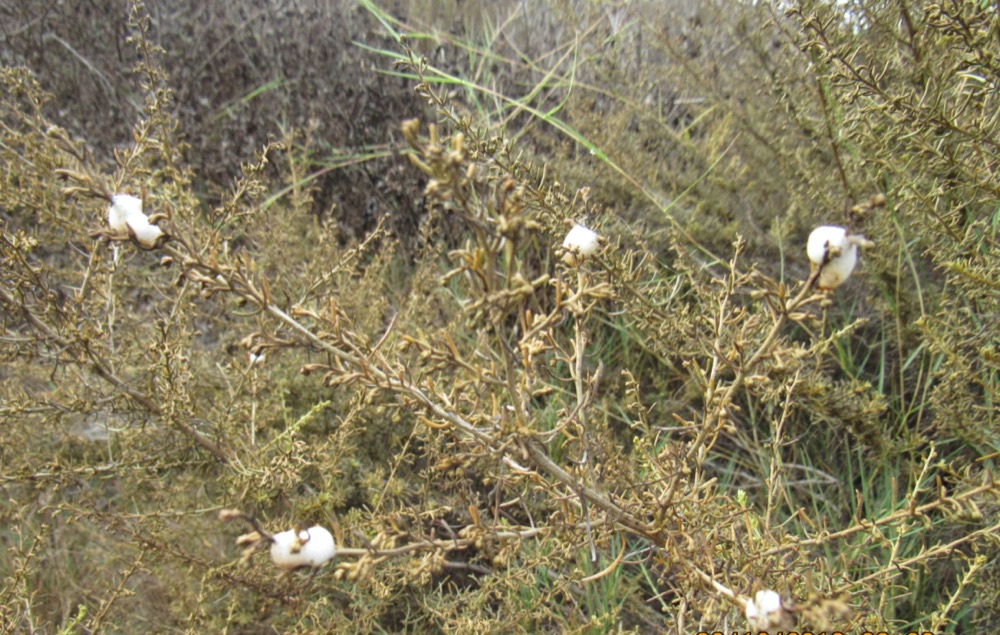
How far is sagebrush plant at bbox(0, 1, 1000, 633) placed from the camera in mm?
769

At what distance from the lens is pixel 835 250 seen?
0.60 meters

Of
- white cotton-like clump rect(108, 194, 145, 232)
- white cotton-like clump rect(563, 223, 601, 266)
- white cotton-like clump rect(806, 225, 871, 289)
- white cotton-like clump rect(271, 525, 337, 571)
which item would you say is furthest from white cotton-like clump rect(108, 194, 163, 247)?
white cotton-like clump rect(806, 225, 871, 289)

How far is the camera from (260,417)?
1366 mm

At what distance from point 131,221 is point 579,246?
0.43 m

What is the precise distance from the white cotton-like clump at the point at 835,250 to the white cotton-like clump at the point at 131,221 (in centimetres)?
56

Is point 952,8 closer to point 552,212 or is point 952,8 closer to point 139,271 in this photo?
point 552,212

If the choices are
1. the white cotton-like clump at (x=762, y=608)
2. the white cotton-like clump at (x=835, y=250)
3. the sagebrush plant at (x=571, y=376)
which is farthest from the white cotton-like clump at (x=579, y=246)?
the white cotton-like clump at (x=762, y=608)

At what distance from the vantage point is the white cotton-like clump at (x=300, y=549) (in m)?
0.62

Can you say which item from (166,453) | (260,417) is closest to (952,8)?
(260,417)

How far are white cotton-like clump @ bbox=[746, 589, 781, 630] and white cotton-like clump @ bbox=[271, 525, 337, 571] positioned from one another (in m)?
0.37

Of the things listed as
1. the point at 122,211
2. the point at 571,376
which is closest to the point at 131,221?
the point at 122,211

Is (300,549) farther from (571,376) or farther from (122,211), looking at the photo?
(571,376)

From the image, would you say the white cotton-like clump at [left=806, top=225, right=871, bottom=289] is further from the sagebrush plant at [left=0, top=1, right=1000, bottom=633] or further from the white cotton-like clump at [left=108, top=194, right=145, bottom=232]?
the white cotton-like clump at [left=108, top=194, right=145, bottom=232]

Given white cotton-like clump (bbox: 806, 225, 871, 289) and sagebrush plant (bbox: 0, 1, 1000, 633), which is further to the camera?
sagebrush plant (bbox: 0, 1, 1000, 633)
